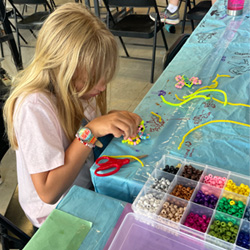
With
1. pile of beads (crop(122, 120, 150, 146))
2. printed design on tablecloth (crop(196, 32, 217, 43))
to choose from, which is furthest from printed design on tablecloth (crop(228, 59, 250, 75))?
pile of beads (crop(122, 120, 150, 146))

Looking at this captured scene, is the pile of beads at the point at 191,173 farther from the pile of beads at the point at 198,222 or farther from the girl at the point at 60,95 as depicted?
the girl at the point at 60,95

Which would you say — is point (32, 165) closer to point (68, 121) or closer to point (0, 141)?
point (68, 121)

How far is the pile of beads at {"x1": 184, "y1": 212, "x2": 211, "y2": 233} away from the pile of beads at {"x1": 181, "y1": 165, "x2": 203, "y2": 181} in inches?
4.2

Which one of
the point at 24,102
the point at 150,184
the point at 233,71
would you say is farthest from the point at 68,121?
the point at 233,71

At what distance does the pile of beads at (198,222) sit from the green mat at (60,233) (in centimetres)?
23

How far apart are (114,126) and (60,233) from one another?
350mm

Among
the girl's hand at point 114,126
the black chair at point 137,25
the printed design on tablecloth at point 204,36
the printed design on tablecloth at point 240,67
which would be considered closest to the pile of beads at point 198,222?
the girl's hand at point 114,126

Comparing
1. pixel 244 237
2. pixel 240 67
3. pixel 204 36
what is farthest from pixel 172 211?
pixel 204 36

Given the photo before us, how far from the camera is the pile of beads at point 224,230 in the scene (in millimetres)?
574

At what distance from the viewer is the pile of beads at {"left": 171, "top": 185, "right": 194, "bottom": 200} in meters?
0.67

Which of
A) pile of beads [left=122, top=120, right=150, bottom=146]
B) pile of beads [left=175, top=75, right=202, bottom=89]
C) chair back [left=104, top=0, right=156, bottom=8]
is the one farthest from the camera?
chair back [left=104, top=0, right=156, bottom=8]

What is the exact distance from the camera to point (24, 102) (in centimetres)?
78

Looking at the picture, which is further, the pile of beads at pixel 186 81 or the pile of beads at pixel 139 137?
the pile of beads at pixel 186 81

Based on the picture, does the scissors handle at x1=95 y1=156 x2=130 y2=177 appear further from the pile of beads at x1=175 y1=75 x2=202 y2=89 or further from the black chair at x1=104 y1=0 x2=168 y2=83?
the black chair at x1=104 y1=0 x2=168 y2=83
